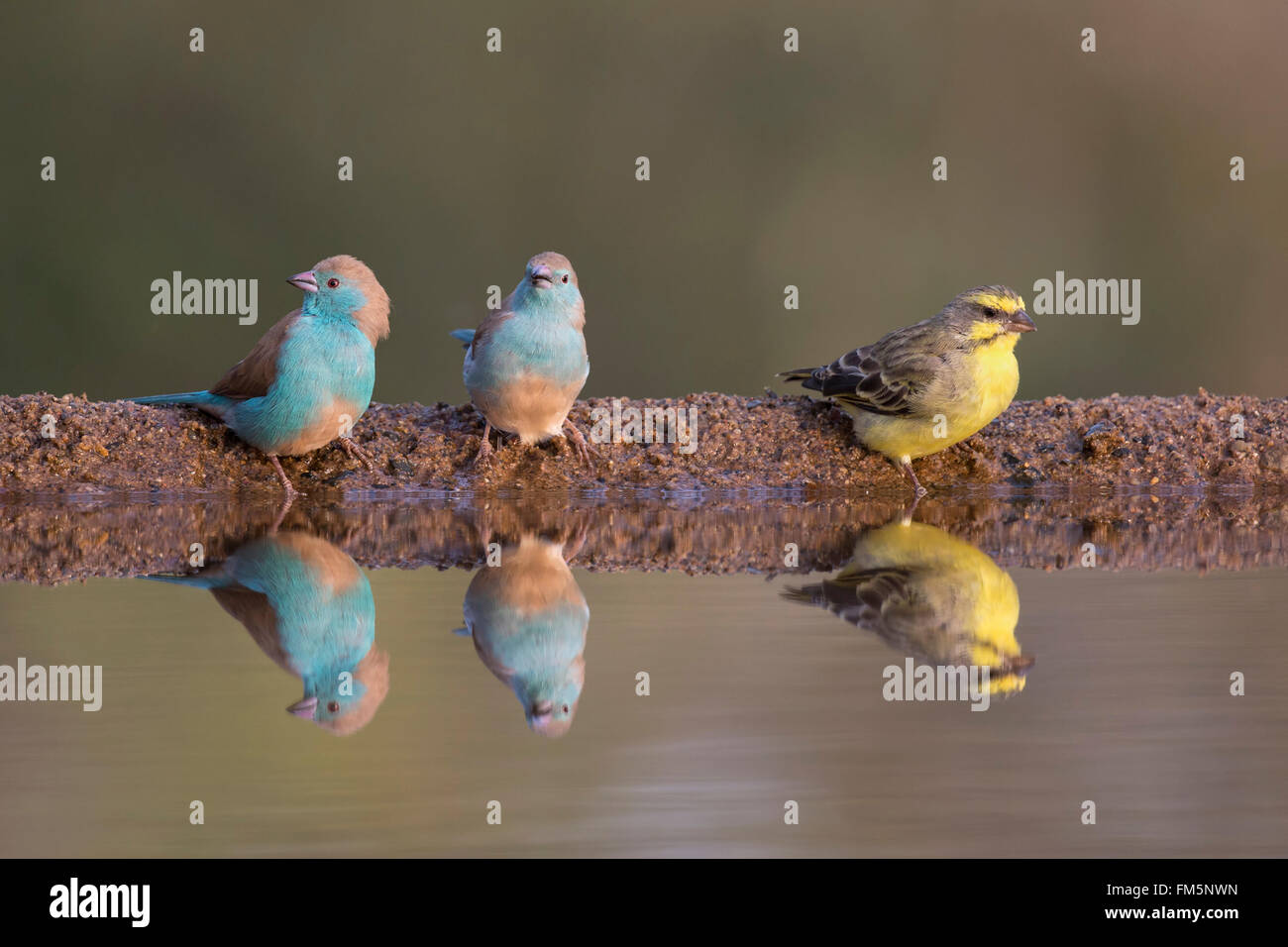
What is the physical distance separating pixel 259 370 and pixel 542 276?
1434mm

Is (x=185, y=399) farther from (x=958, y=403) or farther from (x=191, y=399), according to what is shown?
(x=958, y=403)

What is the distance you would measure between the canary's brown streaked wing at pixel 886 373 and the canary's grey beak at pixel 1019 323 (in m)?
0.38

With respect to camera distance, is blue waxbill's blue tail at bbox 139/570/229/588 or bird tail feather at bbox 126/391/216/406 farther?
bird tail feather at bbox 126/391/216/406

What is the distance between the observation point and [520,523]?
680 centimetres

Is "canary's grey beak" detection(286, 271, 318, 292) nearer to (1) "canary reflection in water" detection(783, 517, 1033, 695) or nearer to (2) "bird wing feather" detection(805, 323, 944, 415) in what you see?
(2) "bird wing feather" detection(805, 323, 944, 415)

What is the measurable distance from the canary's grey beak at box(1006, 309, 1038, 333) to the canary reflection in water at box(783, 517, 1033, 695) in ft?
5.93

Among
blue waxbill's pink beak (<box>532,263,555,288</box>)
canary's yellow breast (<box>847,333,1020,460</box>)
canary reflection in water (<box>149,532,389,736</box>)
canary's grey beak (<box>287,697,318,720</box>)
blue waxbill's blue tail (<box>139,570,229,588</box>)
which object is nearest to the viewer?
canary's grey beak (<box>287,697,318,720</box>)

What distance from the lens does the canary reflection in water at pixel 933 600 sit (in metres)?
4.25

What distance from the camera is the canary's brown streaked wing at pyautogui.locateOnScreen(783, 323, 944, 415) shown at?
764 centimetres

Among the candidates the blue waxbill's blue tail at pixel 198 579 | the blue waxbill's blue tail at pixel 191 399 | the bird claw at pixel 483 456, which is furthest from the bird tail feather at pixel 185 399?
the blue waxbill's blue tail at pixel 198 579

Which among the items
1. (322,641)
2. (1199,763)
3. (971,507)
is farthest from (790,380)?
(1199,763)

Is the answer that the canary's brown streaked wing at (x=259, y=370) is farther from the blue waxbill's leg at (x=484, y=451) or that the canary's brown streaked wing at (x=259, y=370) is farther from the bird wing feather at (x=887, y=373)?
the bird wing feather at (x=887, y=373)

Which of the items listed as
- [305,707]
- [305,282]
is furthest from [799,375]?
[305,707]

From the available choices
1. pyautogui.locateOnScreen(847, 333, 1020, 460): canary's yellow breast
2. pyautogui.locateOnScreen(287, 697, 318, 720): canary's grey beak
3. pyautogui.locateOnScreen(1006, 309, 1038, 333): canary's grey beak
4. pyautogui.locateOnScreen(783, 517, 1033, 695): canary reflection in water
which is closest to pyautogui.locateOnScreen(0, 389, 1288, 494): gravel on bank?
pyautogui.locateOnScreen(847, 333, 1020, 460): canary's yellow breast
